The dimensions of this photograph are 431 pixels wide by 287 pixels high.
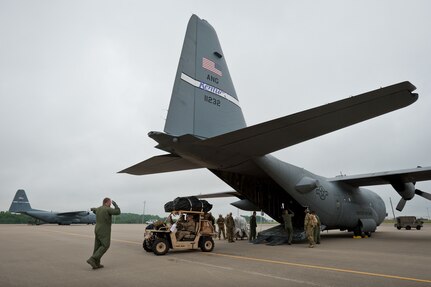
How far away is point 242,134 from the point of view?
8062 millimetres

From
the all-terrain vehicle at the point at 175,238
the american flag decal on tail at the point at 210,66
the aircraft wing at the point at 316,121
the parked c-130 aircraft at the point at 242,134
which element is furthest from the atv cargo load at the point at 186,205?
the american flag decal on tail at the point at 210,66

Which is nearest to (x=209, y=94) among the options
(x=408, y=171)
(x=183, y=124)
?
(x=183, y=124)

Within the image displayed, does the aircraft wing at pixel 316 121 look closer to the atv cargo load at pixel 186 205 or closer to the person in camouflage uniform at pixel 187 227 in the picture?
the atv cargo load at pixel 186 205

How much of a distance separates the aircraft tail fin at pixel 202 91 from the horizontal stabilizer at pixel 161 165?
193cm

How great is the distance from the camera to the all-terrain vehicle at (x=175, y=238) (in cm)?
876

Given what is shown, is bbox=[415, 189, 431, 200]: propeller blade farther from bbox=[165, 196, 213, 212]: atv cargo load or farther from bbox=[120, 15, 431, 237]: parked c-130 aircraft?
bbox=[165, 196, 213, 212]: atv cargo load

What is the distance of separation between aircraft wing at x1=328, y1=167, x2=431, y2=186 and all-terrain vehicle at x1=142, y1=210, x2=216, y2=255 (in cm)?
913

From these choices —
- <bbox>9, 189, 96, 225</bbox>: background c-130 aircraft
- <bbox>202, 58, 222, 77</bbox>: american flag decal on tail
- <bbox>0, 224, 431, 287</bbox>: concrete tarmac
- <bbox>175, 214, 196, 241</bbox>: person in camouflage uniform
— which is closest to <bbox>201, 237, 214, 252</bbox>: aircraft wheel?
<bbox>175, 214, 196, 241</bbox>: person in camouflage uniform

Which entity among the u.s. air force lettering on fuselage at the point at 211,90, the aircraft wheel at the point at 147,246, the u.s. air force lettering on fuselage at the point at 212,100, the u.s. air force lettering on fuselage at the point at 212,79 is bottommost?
the aircraft wheel at the point at 147,246

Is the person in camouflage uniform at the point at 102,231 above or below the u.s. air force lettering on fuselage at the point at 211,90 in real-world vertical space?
below

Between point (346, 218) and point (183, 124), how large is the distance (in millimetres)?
11246

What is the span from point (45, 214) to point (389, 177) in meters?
39.7

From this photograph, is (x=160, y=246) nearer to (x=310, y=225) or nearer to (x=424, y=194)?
(x=310, y=225)

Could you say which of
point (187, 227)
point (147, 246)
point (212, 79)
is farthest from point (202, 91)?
point (147, 246)
